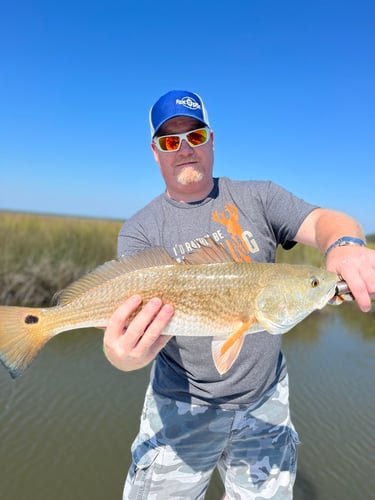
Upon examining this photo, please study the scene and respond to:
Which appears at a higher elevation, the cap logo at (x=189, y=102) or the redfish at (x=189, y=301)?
the cap logo at (x=189, y=102)

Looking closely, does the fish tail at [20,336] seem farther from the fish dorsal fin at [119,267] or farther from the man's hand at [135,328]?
the man's hand at [135,328]

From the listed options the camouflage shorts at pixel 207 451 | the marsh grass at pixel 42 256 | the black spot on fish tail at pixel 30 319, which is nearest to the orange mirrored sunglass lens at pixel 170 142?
the black spot on fish tail at pixel 30 319

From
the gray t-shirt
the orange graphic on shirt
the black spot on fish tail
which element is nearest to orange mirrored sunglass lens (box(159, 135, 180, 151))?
the gray t-shirt

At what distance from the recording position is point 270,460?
285 cm

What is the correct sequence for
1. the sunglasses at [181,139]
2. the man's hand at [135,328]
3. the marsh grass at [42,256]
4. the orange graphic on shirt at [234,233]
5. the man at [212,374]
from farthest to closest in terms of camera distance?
the marsh grass at [42,256], the sunglasses at [181,139], the orange graphic on shirt at [234,233], the man at [212,374], the man's hand at [135,328]

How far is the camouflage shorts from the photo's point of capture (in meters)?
2.78

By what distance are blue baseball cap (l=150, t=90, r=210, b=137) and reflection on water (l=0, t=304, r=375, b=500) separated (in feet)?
16.7

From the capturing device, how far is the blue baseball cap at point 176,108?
3.20 metres

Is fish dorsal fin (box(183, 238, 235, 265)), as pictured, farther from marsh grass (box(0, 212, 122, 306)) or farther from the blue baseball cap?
marsh grass (box(0, 212, 122, 306))

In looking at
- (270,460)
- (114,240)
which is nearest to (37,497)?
(270,460)

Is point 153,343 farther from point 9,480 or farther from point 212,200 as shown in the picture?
point 9,480

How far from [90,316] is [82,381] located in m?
5.61

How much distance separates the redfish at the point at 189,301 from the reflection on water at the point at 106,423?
12.2 ft

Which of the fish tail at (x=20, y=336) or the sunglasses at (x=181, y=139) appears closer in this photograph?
the fish tail at (x=20, y=336)
